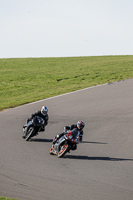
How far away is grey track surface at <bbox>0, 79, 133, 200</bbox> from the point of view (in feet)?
34.0

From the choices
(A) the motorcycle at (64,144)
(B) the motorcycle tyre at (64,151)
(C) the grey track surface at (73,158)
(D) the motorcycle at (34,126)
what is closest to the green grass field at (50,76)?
(C) the grey track surface at (73,158)

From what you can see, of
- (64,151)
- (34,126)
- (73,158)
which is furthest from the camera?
(34,126)

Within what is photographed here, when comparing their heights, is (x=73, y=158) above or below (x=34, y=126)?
below

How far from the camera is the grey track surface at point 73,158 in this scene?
10.4 metres

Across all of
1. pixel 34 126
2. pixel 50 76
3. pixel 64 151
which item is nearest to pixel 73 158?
pixel 64 151

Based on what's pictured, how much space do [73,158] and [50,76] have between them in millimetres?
25819

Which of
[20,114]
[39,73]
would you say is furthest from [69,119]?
[39,73]

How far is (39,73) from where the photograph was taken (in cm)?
4166

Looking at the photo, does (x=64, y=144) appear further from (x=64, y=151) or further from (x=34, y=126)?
(x=34, y=126)

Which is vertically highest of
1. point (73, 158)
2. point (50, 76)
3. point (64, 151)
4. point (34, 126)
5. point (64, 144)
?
point (50, 76)

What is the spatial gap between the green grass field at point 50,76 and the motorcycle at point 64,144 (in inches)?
426

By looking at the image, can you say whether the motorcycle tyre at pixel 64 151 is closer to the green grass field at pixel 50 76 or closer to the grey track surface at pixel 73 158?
the grey track surface at pixel 73 158

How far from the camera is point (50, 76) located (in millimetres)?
39125

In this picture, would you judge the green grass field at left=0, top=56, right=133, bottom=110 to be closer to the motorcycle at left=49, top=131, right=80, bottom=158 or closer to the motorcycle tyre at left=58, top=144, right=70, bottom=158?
the motorcycle at left=49, top=131, right=80, bottom=158
